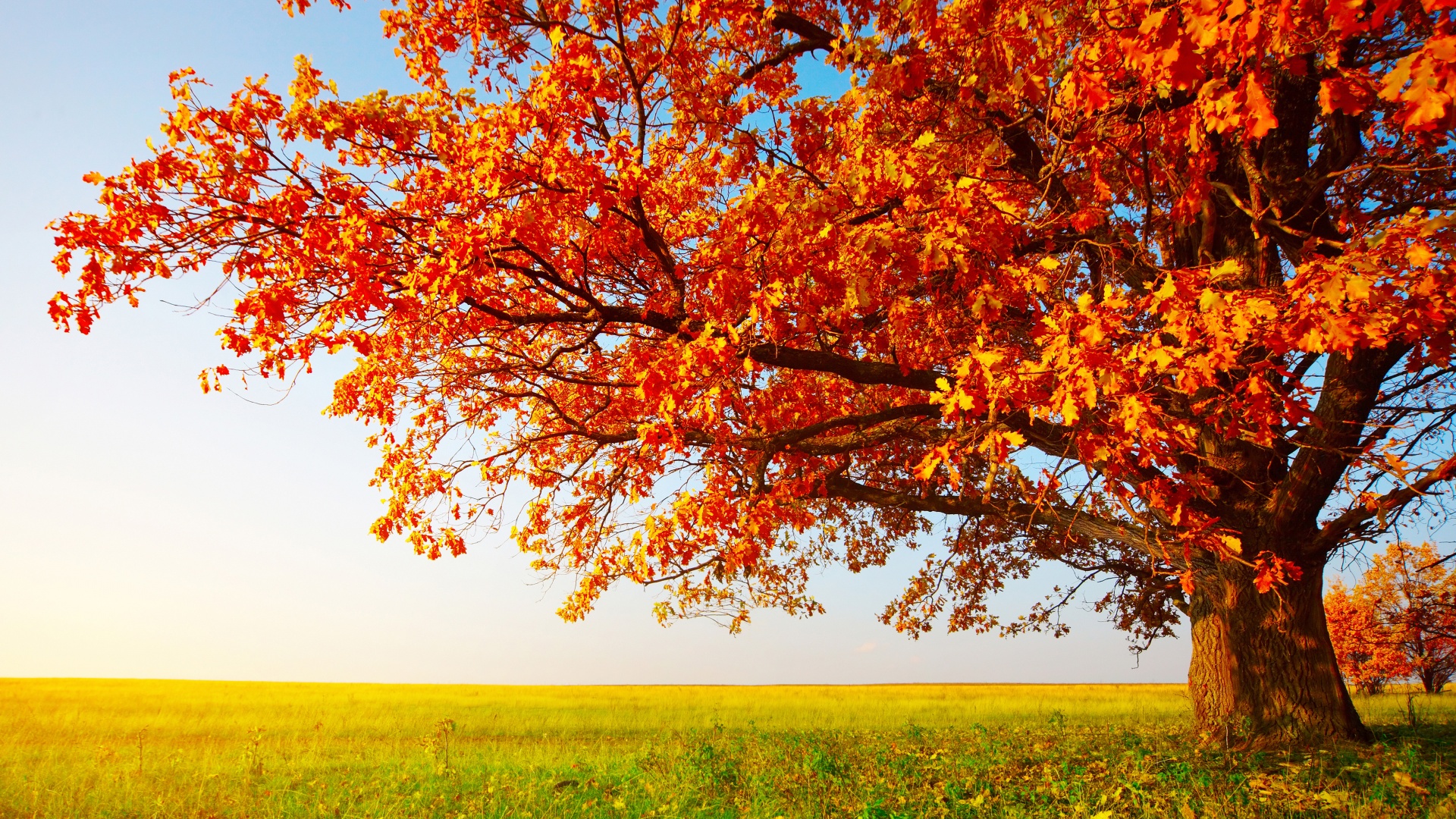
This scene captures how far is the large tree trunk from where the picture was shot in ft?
32.1

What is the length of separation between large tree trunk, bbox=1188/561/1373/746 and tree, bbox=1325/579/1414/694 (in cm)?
2204

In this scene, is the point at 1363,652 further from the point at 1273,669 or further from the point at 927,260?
the point at 927,260

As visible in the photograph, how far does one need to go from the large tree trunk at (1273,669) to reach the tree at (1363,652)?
72.3 feet

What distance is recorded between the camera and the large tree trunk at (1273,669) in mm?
9789

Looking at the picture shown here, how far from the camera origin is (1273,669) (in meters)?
10.0

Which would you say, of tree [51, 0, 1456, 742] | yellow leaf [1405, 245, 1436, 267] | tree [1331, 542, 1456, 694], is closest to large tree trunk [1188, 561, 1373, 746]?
tree [51, 0, 1456, 742]

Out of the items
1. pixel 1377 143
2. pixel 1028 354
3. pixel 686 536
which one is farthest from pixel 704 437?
pixel 1377 143

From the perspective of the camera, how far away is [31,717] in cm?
1709

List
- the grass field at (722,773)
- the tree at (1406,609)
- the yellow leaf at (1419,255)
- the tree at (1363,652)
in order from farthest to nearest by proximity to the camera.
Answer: the tree at (1363,652)
the tree at (1406,609)
the grass field at (722,773)
the yellow leaf at (1419,255)

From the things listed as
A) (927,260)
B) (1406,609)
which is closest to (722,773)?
(927,260)

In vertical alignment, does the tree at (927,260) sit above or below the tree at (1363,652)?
above

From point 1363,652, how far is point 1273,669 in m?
26.6

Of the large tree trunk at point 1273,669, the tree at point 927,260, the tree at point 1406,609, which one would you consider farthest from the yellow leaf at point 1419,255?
the tree at point 1406,609

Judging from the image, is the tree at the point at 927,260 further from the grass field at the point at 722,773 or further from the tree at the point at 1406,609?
the tree at the point at 1406,609
